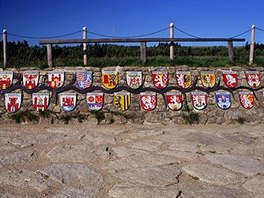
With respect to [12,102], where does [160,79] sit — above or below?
above

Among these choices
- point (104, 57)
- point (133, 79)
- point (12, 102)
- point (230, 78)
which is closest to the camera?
point (12, 102)

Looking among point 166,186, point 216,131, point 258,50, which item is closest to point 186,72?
point 216,131

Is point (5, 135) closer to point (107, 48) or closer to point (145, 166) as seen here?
point (145, 166)

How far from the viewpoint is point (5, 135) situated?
5.88 meters

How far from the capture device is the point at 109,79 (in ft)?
24.1

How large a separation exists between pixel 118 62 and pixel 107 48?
9.80 ft

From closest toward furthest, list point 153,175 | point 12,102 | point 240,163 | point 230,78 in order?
point 153,175 → point 240,163 → point 12,102 → point 230,78

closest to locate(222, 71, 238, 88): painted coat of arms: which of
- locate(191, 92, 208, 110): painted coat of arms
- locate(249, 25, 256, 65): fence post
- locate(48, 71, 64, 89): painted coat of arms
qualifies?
locate(191, 92, 208, 110): painted coat of arms

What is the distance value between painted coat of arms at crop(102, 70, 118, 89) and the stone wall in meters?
0.09

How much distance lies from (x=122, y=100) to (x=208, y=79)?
6.81 feet

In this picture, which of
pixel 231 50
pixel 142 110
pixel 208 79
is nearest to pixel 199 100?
pixel 208 79

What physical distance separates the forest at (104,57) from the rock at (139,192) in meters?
4.70

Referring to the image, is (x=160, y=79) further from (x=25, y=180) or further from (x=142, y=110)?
(x=25, y=180)

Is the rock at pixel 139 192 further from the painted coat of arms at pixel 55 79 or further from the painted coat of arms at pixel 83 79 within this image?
the painted coat of arms at pixel 55 79
